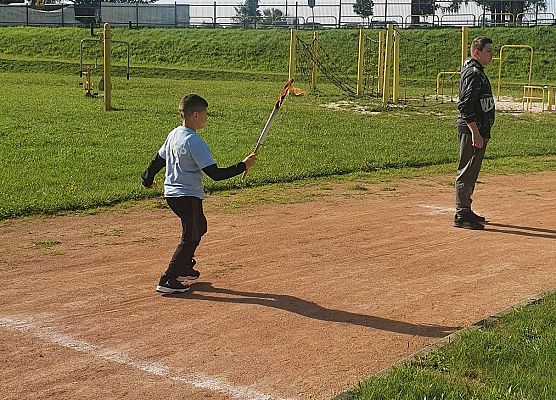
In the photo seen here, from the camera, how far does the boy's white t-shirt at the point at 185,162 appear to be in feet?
23.5

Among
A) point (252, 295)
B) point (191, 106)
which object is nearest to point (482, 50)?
point (191, 106)

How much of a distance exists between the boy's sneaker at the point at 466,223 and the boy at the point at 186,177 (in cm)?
388

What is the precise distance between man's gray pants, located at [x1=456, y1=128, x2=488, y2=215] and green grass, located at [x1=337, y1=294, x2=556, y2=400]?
428cm

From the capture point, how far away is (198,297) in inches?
287

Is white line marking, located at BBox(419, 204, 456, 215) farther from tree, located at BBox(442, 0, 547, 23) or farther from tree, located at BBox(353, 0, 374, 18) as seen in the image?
tree, located at BBox(353, 0, 374, 18)

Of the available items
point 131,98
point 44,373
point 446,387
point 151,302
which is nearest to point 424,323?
point 446,387

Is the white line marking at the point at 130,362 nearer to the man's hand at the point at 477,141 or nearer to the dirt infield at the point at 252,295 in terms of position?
the dirt infield at the point at 252,295

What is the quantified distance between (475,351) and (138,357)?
2.13 metres

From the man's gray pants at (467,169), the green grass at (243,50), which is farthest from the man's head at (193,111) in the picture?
the green grass at (243,50)

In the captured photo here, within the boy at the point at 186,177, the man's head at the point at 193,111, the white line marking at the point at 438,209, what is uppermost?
the man's head at the point at 193,111

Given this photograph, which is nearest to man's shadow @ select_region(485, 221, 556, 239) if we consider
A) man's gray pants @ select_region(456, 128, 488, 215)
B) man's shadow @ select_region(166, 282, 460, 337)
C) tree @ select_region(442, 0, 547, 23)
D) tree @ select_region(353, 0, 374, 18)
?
man's gray pants @ select_region(456, 128, 488, 215)

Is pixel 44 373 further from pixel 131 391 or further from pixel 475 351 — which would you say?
pixel 475 351

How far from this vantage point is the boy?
23.7 ft

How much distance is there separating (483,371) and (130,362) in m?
2.17
